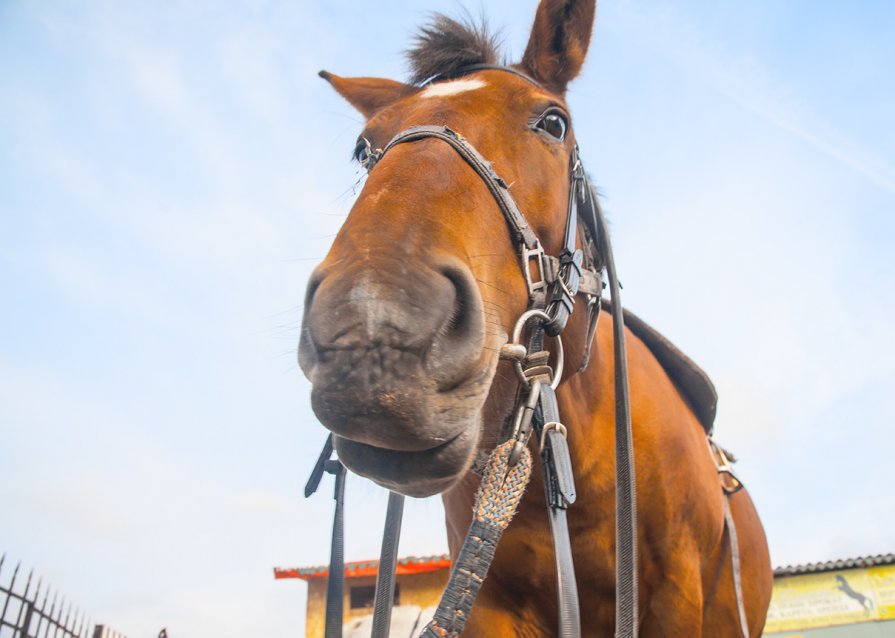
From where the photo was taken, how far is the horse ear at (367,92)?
3240 mm

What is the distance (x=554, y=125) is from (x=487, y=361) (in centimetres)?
125

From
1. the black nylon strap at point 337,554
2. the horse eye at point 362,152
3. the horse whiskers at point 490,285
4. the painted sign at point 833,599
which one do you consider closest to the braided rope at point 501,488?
the horse whiskers at point 490,285

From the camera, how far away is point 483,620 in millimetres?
2793

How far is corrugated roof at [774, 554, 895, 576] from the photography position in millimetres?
14578

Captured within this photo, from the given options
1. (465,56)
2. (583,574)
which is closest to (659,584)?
(583,574)

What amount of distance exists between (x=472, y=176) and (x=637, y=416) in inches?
65.8

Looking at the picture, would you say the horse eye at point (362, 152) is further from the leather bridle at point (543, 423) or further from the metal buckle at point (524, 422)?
the metal buckle at point (524, 422)

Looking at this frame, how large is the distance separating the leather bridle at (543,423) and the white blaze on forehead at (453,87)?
9.0 inches

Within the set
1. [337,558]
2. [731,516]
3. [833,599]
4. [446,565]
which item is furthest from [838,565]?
[337,558]

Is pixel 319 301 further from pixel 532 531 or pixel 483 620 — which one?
pixel 483 620

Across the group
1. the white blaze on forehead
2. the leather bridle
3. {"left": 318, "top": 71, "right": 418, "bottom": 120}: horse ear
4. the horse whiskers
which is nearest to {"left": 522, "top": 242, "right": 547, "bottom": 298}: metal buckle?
the leather bridle

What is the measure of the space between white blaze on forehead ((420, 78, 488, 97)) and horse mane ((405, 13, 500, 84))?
26cm

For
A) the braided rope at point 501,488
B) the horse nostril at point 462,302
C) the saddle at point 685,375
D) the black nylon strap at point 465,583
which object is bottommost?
the black nylon strap at point 465,583

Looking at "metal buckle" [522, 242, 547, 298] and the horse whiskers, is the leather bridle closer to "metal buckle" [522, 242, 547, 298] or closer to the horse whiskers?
"metal buckle" [522, 242, 547, 298]
